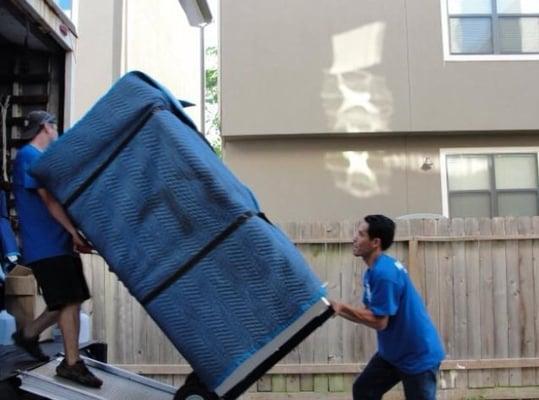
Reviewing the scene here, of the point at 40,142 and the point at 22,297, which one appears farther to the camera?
the point at 22,297

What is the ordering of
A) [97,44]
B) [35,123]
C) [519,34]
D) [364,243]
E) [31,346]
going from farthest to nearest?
[519,34], [97,44], [364,243], [35,123], [31,346]

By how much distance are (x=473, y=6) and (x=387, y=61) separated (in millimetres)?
1870

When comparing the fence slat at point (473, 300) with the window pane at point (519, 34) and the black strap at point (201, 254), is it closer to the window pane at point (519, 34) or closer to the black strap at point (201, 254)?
the black strap at point (201, 254)

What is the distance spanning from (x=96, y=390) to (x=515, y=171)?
30.3 feet

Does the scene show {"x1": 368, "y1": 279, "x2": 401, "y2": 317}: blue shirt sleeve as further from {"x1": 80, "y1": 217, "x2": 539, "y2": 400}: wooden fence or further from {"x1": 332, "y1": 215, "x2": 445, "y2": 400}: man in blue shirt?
{"x1": 80, "y1": 217, "x2": 539, "y2": 400}: wooden fence

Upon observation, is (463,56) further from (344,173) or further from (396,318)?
(396,318)

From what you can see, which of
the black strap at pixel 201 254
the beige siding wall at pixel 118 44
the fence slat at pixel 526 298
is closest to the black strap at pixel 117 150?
the black strap at pixel 201 254

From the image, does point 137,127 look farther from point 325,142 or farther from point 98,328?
point 325,142

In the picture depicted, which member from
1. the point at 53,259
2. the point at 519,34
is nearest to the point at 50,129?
the point at 53,259

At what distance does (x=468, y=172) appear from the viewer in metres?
10.9

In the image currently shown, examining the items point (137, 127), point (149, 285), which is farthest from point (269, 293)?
point (137, 127)

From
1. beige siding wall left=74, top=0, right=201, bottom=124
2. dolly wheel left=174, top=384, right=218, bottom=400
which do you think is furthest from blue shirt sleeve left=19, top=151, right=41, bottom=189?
beige siding wall left=74, top=0, right=201, bottom=124

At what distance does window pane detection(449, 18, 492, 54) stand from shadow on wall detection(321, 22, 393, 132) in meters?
1.24

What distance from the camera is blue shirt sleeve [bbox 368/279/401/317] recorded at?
12.8 feet
